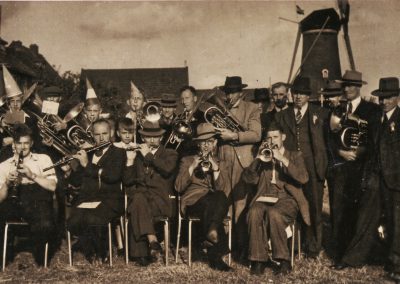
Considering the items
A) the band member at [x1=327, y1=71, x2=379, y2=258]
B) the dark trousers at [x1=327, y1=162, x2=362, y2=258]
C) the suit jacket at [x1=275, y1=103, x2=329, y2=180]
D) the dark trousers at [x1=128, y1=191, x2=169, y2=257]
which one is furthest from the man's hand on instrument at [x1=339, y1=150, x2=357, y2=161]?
the dark trousers at [x1=128, y1=191, x2=169, y2=257]

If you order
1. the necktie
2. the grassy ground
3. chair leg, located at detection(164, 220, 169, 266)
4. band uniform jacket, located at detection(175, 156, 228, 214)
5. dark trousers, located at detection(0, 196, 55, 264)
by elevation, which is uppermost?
the necktie

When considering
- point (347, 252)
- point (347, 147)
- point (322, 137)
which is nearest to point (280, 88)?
point (322, 137)

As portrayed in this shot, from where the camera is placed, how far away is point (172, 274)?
6.29 metres

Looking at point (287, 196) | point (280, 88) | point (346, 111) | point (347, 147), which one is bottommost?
point (287, 196)

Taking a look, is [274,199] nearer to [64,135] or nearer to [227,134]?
[227,134]

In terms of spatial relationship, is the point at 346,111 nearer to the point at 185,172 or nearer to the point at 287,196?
the point at 287,196

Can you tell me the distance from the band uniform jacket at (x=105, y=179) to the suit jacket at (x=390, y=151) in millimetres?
3304

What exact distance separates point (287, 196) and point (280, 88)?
258cm

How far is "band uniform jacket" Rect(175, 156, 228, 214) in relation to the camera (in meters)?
6.86

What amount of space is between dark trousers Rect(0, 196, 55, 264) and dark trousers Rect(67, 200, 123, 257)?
280 millimetres

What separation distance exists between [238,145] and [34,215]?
2.88 meters

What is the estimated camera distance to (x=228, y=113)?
7.16 meters

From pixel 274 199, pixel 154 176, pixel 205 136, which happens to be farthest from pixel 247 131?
pixel 154 176

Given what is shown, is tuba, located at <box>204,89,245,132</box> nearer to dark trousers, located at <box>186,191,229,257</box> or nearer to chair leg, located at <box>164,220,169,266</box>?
dark trousers, located at <box>186,191,229,257</box>
